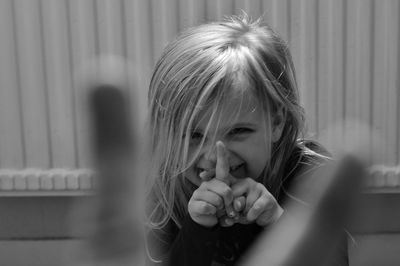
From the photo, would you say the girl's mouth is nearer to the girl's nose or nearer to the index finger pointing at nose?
the girl's nose

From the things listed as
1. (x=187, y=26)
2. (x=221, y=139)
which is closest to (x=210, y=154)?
(x=221, y=139)

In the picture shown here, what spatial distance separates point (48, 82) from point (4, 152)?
23 centimetres

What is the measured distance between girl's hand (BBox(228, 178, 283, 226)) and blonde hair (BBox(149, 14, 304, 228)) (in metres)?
0.06

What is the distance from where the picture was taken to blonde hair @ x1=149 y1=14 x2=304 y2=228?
0.60m

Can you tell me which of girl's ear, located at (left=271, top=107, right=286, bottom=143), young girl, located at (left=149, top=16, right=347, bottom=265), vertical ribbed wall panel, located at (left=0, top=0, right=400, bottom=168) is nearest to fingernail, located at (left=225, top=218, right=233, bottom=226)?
young girl, located at (left=149, top=16, right=347, bottom=265)

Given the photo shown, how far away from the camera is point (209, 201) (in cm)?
50

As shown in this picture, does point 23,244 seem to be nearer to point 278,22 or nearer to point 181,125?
point 278,22

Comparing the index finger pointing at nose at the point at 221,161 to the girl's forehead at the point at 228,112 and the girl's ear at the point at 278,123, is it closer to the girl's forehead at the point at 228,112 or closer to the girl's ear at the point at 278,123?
the girl's forehead at the point at 228,112

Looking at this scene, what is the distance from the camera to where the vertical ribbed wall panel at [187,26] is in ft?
5.74

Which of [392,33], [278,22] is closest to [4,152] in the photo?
[278,22]

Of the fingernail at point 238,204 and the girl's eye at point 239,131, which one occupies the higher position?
the girl's eye at point 239,131

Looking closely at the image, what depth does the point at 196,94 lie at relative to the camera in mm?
606

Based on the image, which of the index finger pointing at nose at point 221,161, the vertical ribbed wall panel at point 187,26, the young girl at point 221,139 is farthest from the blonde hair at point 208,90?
the vertical ribbed wall panel at point 187,26

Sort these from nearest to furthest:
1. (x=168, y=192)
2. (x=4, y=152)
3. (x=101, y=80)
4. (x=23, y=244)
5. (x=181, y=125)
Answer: (x=101, y=80), (x=181, y=125), (x=168, y=192), (x=4, y=152), (x=23, y=244)
